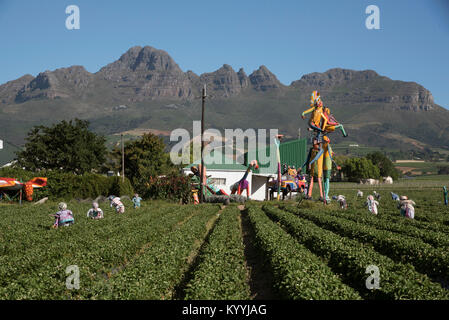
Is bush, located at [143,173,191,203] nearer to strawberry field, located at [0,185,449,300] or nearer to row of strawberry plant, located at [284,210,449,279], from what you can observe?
strawberry field, located at [0,185,449,300]

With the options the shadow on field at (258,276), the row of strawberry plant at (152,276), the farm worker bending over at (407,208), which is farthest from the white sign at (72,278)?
the farm worker bending over at (407,208)

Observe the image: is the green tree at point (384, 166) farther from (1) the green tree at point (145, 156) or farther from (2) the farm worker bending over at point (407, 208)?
(2) the farm worker bending over at point (407, 208)

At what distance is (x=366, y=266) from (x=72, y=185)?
34565mm

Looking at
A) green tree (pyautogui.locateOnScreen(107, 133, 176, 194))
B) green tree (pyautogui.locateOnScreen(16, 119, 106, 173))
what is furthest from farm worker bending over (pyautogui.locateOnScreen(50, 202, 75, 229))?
green tree (pyautogui.locateOnScreen(107, 133, 176, 194))

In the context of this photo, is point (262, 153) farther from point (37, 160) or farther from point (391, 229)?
point (37, 160)

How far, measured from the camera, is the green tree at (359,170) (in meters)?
128

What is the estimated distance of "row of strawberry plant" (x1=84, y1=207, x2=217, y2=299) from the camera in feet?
27.8

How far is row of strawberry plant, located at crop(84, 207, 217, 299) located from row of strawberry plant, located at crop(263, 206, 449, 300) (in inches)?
171

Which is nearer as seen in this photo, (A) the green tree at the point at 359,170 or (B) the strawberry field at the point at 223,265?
(B) the strawberry field at the point at 223,265

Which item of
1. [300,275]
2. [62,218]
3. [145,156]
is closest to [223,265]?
[300,275]

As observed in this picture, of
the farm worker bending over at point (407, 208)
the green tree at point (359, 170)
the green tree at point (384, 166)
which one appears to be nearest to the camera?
the farm worker bending over at point (407, 208)

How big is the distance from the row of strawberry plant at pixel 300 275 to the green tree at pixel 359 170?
397ft
